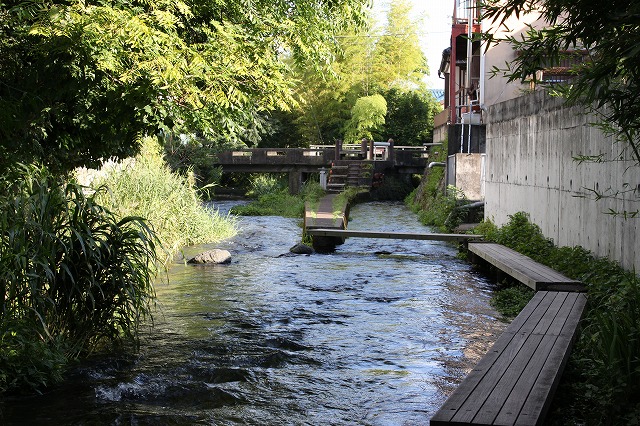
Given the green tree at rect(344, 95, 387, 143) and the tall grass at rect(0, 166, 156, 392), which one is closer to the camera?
the tall grass at rect(0, 166, 156, 392)

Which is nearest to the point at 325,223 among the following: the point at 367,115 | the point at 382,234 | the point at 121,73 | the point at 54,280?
the point at 382,234

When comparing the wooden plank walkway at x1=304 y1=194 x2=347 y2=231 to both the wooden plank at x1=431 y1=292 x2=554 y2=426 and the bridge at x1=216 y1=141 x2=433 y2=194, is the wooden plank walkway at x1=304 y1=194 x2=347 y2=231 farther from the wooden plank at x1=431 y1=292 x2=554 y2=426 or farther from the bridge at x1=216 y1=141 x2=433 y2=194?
the bridge at x1=216 y1=141 x2=433 y2=194

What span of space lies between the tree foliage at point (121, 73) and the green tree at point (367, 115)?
3367cm

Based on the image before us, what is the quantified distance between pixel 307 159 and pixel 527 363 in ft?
109

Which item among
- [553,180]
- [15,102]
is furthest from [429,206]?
[15,102]

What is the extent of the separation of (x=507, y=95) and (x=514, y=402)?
22949mm

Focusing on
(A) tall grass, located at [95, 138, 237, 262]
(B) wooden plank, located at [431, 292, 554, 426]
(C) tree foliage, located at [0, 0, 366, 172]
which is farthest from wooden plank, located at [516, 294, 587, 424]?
(A) tall grass, located at [95, 138, 237, 262]

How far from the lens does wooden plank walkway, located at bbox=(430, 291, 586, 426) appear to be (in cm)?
455

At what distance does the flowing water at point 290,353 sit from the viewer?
20.2 ft

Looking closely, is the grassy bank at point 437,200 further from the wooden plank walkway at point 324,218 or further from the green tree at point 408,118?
the green tree at point 408,118

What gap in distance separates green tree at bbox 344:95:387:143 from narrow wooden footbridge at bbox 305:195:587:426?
34.6 meters

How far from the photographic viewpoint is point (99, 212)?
23.6 feet

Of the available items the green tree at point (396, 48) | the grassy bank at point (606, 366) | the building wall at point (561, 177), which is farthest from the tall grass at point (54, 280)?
the green tree at point (396, 48)

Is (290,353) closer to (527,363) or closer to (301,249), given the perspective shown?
(527,363)
